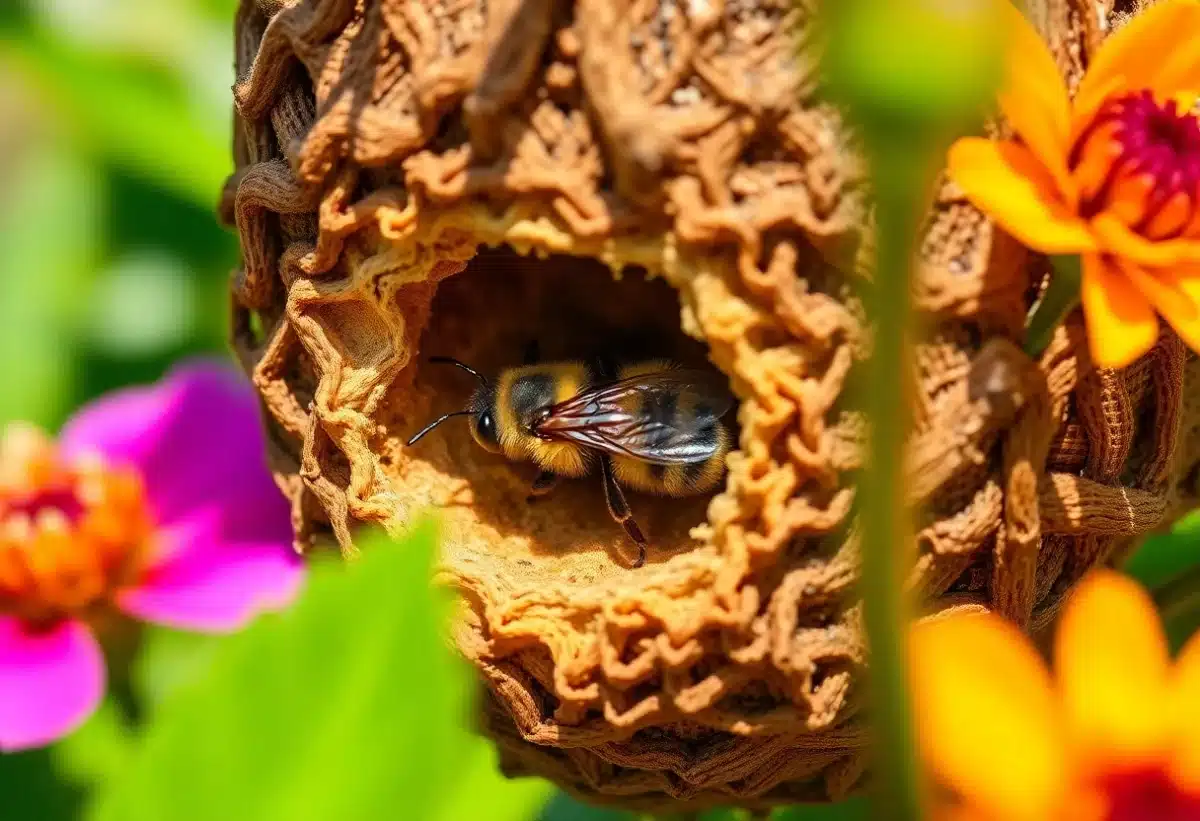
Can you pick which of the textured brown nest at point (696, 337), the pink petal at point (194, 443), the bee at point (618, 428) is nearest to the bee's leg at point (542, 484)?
the bee at point (618, 428)

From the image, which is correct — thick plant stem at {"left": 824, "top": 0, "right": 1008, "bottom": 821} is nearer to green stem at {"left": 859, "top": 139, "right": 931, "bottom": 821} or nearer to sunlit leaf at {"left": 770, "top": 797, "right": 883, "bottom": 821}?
green stem at {"left": 859, "top": 139, "right": 931, "bottom": 821}

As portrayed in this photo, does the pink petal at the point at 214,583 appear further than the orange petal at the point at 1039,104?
Yes

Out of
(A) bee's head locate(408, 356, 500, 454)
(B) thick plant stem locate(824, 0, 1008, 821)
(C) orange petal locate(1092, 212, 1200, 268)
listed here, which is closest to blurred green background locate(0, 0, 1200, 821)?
(A) bee's head locate(408, 356, 500, 454)

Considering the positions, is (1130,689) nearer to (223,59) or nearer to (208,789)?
(208,789)

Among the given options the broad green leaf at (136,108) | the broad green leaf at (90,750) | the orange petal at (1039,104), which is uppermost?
the orange petal at (1039,104)

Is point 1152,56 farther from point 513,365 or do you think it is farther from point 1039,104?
point 513,365

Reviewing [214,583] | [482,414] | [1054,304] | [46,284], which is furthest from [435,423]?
[46,284]

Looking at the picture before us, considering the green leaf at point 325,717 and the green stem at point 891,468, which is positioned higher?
the green stem at point 891,468

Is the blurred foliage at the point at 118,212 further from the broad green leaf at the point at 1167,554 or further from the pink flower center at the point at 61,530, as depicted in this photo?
the broad green leaf at the point at 1167,554
